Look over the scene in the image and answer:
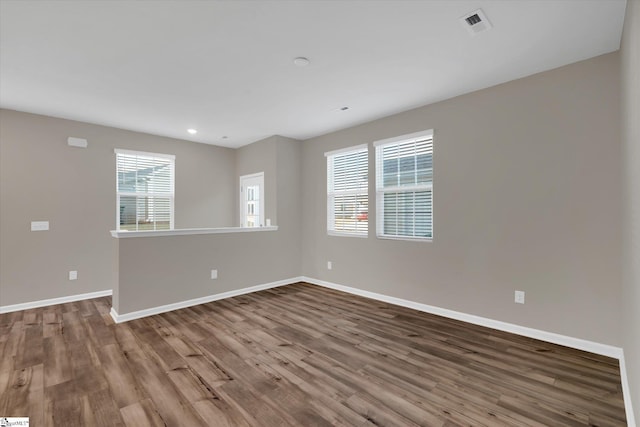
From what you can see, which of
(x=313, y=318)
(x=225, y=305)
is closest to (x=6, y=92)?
(x=225, y=305)

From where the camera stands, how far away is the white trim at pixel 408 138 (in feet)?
12.3

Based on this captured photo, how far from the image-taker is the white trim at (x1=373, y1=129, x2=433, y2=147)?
376cm

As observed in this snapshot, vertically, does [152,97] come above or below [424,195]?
above

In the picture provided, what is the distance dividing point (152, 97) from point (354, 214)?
320cm

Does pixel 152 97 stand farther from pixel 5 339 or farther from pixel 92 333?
pixel 5 339

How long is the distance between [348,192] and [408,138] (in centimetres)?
131

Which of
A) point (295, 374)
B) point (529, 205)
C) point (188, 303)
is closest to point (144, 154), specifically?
point (188, 303)

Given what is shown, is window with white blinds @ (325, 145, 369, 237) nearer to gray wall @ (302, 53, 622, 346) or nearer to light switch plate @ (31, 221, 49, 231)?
gray wall @ (302, 53, 622, 346)

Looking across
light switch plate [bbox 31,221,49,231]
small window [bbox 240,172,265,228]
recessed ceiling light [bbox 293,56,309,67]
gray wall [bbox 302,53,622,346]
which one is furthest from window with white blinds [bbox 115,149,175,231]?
gray wall [bbox 302,53,622,346]

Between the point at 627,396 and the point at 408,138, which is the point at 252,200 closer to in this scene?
the point at 408,138

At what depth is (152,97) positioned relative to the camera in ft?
11.5

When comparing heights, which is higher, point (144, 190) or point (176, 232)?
point (144, 190)

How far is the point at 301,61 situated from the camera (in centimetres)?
268

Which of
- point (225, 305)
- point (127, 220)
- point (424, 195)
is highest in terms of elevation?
point (424, 195)
